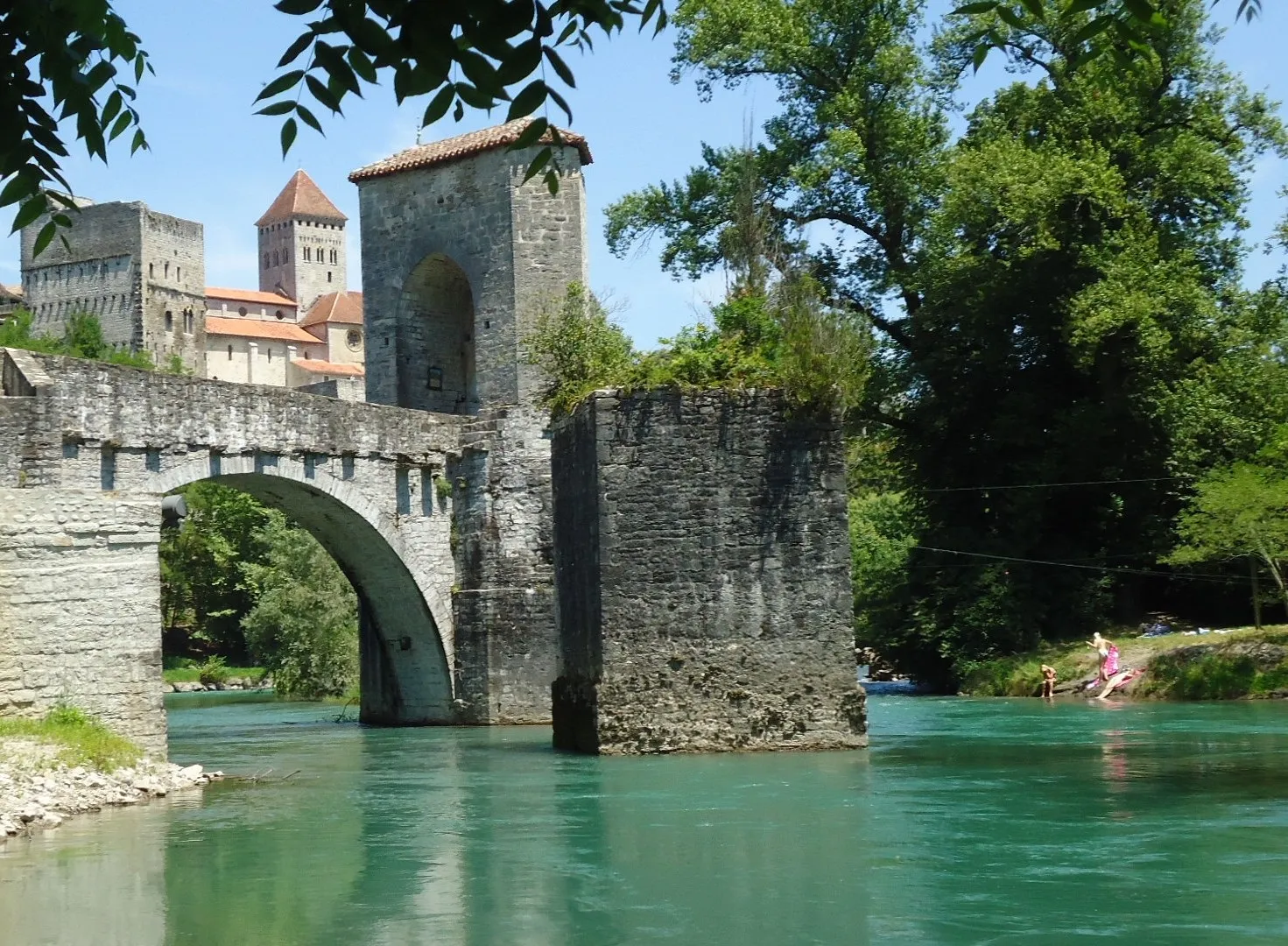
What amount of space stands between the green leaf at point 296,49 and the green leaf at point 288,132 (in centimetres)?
19

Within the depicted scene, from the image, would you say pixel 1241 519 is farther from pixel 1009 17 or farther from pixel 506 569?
pixel 1009 17

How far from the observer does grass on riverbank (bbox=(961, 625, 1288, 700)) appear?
20750 mm

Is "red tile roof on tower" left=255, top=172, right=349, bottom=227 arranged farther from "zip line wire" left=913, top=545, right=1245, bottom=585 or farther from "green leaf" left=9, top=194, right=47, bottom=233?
"green leaf" left=9, top=194, right=47, bottom=233

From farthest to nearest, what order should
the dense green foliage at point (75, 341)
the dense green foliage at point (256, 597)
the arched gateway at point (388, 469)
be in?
1. the dense green foliage at point (75, 341)
2. the dense green foliage at point (256, 597)
3. the arched gateway at point (388, 469)

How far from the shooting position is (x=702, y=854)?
8555mm

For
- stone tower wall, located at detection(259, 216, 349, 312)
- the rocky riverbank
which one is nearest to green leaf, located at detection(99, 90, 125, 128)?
the rocky riverbank

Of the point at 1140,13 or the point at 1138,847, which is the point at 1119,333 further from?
the point at 1140,13

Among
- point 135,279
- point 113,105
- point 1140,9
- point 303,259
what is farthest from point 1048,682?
point 303,259

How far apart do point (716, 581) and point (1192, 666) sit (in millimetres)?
10320

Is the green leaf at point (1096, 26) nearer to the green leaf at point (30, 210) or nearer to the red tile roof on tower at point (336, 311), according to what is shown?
the green leaf at point (30, 210)

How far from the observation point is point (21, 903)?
741cm

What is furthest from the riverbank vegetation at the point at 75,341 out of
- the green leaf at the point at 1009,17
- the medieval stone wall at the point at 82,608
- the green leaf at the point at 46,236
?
the green leaf at the point at 1009,17

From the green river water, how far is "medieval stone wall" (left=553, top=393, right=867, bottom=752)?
0.37 metres

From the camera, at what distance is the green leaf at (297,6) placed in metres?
3.62
